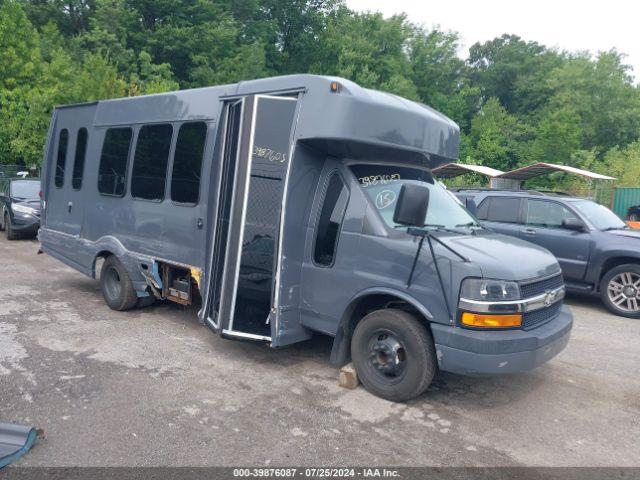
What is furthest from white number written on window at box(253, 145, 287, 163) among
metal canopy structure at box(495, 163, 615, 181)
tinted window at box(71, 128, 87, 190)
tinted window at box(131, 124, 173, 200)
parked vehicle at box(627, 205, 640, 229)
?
parked vehicle at box(627, 205, 640, 229)

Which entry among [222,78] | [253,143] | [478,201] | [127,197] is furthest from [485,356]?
[222,78]

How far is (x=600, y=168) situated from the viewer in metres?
32.2

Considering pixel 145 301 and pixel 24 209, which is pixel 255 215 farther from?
pixel 24 209

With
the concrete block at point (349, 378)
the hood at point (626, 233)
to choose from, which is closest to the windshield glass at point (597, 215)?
the hood at point (626, 233)

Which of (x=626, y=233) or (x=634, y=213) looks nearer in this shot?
(x=626, y=233)

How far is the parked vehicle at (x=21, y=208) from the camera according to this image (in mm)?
13398

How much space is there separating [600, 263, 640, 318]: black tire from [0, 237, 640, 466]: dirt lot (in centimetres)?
167

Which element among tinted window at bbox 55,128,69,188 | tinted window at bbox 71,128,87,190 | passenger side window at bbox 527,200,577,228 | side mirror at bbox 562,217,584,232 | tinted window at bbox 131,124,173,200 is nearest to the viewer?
tinted window at bbox 131,124,173,200

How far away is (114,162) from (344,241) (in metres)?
3.92

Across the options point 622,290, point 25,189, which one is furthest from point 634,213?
point 25,189

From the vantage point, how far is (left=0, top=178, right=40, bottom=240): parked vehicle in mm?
13398

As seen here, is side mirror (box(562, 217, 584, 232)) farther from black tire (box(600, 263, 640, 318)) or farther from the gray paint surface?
the gray paint surface

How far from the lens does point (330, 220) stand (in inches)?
196

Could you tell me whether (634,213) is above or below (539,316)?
Result: above
